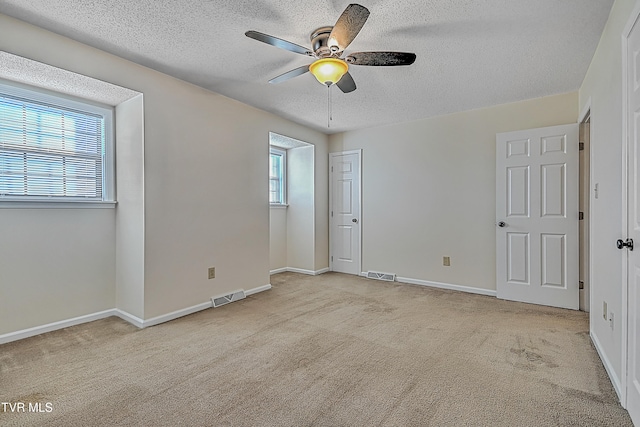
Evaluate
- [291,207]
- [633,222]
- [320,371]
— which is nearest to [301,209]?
[291,207]

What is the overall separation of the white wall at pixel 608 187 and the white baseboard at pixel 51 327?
4061 millimetres

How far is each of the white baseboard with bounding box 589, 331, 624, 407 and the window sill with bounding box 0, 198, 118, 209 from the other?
13.6 ft

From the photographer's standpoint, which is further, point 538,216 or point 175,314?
point 538,216

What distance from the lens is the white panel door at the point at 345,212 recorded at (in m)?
5.07

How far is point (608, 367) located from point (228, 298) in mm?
3315

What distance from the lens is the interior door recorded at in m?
1.53

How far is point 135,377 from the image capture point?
2.02 m

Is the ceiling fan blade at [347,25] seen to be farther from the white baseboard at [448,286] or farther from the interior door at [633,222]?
the white baseboard at [448,286]

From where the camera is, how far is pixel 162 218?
3016 millimetres

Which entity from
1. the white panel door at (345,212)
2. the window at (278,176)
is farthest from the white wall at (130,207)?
the white panel door at (345,212)

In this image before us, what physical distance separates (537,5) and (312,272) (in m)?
4.18

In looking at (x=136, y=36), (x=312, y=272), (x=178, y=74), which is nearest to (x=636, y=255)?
(x=136, y=36)

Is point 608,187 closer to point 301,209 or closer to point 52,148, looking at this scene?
point 301,209


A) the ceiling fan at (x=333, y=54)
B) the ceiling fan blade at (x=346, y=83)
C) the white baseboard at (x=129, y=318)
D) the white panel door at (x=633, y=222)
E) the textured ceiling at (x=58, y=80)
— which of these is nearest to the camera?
the white panel door at (x=633, y=222)
